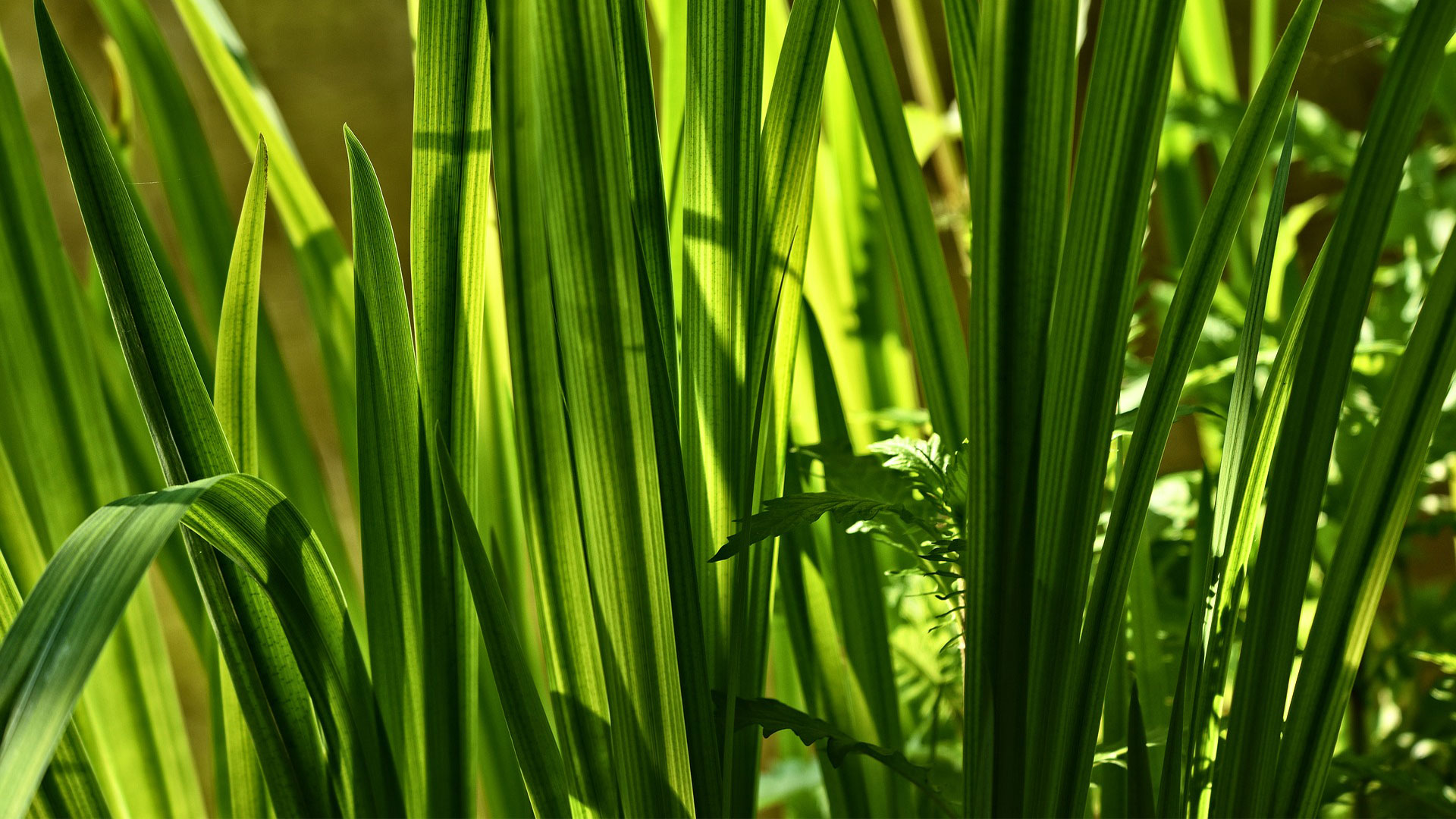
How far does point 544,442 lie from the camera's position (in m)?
0.26

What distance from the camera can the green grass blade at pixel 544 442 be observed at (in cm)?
26

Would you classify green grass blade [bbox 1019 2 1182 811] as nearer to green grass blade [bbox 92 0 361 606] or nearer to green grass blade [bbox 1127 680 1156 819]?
green grass blade [bbox 1127 680 1156 819]

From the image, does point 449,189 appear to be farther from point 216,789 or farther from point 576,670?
point 216,789

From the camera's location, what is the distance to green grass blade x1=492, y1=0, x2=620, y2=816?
0.84 feet

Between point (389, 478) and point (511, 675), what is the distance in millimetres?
79

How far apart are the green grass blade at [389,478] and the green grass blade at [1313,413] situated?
0.88 feet

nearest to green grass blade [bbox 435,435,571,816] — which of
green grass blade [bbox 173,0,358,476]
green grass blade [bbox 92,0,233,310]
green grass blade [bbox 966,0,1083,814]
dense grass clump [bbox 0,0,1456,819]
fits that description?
dense grass clump [bbox 0,0,1456,819]

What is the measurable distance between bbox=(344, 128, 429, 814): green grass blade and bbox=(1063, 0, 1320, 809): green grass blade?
0.21 m

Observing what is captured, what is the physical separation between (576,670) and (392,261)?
0.15m

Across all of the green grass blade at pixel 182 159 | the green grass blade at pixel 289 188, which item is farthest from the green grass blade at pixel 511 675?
the green grass blade at pixel 182 159

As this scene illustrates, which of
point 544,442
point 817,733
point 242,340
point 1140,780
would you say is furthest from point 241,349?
point 1140,780

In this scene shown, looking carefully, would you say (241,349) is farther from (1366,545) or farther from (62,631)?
(1366,545)

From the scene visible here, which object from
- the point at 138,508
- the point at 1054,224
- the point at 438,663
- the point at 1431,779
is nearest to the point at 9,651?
the point at 138,508

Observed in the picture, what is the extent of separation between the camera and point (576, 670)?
0.90ft
